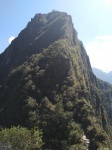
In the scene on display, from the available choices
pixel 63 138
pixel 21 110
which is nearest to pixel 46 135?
pixel 63 138

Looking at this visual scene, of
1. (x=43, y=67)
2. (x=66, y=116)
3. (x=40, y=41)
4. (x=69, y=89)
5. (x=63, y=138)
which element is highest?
(x=40, y=41)

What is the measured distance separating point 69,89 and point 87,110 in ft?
37.2

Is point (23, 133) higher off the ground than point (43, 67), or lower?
lower

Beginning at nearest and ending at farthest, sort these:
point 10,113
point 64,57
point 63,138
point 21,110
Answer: point 63,138 → point 21,110 → point 10,113 → point 64,57

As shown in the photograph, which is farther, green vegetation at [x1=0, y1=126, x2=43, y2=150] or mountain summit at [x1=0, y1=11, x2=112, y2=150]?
mountain summit at [x1=0, y1=11, x2=112, y2=150]

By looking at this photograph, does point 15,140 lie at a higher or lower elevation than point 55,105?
lower

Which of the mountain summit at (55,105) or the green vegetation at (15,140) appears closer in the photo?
the green vegetation at (15,140)

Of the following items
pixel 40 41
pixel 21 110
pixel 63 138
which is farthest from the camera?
pixel 40 41

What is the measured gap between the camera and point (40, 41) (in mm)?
183125

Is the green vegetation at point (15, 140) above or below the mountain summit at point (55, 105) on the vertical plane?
below

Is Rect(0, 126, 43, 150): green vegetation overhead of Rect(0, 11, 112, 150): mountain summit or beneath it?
beneath

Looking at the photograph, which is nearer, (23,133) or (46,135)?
(23,133)

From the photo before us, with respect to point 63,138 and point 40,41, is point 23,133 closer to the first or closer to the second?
point 63,138

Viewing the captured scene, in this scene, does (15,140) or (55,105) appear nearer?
(15,140)
